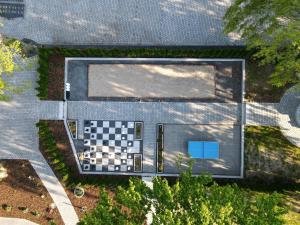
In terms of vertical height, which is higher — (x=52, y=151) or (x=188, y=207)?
(x=52, y=151)

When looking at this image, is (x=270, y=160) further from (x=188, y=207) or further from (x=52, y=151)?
(x=52, y=151)

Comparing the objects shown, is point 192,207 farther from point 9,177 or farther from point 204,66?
point 9,177

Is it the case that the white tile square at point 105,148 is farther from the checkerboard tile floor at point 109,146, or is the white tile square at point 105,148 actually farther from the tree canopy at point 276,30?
the tree canopy at point 276,30

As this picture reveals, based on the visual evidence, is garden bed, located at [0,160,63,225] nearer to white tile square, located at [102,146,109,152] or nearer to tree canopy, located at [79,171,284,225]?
white tile square, located at [102,146,109,152]

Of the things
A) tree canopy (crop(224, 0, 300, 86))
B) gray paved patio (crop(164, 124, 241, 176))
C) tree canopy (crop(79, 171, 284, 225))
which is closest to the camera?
tree canopy (crop(79, 171, 284, 225))

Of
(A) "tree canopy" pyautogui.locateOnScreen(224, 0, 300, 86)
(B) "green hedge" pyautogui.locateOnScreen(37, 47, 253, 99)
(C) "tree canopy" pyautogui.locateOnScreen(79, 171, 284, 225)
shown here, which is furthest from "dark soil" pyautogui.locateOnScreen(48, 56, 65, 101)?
(A) "tree canopy" pyautogui.locateOnScreen(224, 0, 300, 86)

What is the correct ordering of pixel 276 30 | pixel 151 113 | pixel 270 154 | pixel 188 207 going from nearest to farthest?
pixel 188 207 < pixel 276 30 < pixel 270 154 < pixel 151 113

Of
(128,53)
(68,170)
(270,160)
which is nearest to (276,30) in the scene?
(270,160)

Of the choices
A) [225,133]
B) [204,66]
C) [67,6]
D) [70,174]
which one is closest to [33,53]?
[67,6]
